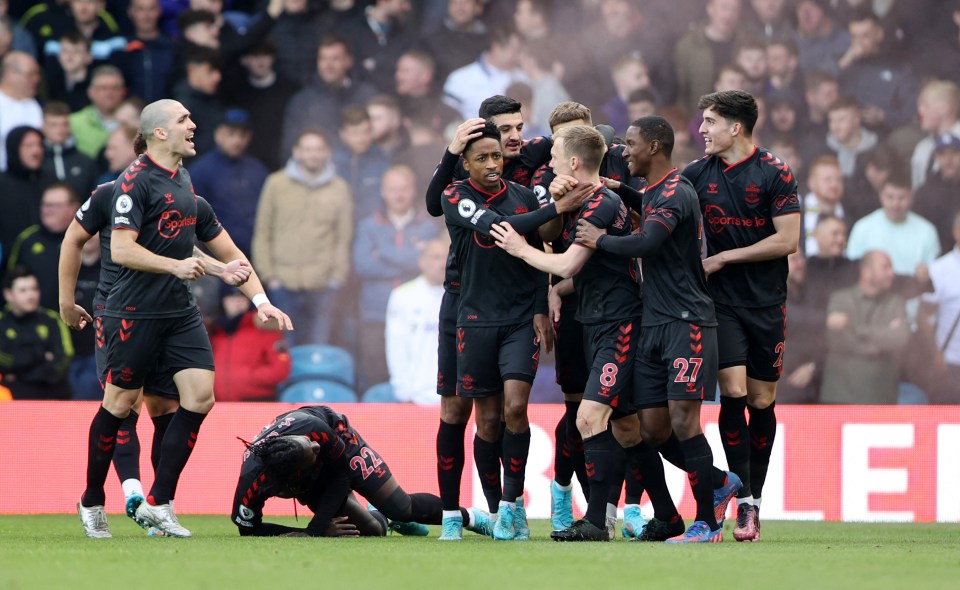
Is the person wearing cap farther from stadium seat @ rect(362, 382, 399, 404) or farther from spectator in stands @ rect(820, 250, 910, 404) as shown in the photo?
spectator in stands @ rect(820, 250, 910, 404)

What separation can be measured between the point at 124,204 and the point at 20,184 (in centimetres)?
579

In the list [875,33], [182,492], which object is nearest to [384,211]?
[182,492]

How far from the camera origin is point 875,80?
41.1 feet

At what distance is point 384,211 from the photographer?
41.1ft

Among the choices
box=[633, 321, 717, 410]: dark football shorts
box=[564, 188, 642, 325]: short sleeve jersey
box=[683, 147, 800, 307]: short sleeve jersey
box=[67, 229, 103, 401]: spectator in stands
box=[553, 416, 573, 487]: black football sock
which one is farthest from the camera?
box=[67, 229, 103, 401]: spectator in stands

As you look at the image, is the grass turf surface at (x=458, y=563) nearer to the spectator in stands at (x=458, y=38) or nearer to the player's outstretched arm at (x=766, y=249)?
the player's outstretched arm at (x=766, y=249)

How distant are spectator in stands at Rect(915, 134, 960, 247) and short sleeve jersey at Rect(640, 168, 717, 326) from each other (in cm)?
Answer: 618

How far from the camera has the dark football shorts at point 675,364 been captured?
660cm

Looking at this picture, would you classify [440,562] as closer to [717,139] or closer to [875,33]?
[717,139]

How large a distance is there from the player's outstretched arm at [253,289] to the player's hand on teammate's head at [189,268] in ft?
0.51

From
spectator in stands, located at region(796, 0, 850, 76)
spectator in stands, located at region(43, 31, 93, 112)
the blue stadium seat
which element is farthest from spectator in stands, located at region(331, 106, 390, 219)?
spectator in stands, located at region(796, 0, 850, 76)

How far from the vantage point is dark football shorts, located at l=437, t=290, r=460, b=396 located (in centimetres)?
711

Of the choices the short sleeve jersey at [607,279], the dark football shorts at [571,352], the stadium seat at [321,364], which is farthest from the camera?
the stadium seat at [321,364]

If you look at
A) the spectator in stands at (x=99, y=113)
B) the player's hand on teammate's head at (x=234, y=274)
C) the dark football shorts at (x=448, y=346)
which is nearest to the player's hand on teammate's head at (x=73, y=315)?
Answer: the player's hand on teammate's head at (x=234, y=274)
